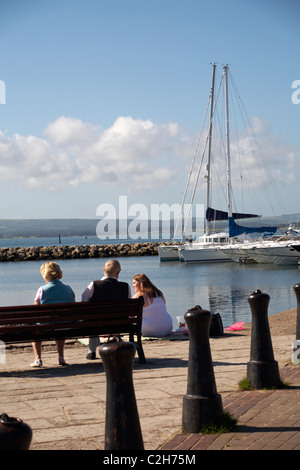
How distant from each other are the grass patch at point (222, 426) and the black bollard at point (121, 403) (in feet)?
3.68

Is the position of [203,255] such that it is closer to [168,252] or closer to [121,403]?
[168,252]

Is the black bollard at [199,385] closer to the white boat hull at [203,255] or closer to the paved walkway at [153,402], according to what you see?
the paved walkway at [153,402]

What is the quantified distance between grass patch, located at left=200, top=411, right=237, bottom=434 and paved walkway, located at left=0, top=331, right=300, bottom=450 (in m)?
0.06

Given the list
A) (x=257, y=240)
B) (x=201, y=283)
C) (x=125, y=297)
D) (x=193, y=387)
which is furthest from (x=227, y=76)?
(x=193, y=387)

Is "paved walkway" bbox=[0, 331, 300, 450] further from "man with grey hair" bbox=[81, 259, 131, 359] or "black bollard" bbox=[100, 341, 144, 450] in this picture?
"black bollard" bbox=[100, 341, 144, 450]

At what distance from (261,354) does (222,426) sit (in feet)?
4.95

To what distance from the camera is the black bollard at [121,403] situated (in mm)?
3824

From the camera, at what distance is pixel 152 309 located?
10203 mm

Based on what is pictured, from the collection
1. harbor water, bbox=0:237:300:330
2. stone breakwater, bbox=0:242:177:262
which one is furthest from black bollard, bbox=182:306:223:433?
stone breakwater, bbox=0:242:177:262

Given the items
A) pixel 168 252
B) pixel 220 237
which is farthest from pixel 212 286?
pixel 168 252

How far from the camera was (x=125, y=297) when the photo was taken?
8562 millimetres
